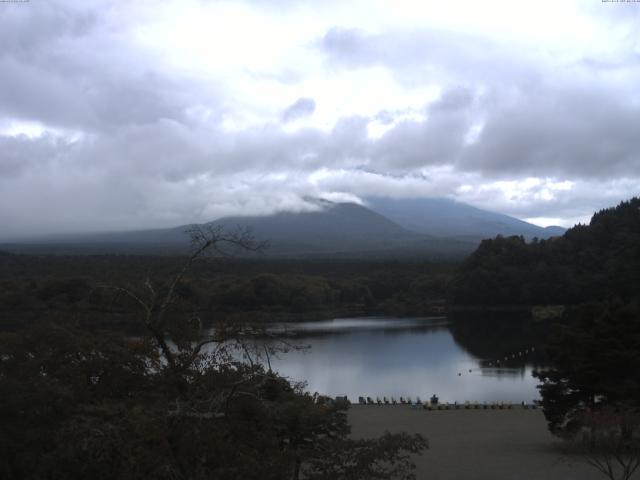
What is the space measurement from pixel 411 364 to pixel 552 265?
21.9m

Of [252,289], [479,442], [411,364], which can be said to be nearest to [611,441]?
[479,442]

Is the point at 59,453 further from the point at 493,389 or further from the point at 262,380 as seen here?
the point at 493,389

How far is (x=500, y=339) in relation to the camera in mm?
30438

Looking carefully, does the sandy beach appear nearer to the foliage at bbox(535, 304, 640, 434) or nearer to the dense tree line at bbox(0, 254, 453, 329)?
the foliage at bbox(535, 304, 640, 434)

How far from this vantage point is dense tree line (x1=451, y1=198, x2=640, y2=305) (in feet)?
133

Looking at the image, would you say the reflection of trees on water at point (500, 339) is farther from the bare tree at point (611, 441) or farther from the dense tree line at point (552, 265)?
the bare tree at point (611, 441)

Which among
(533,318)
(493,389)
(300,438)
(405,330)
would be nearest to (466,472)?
(300,438)

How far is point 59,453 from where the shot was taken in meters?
4.48

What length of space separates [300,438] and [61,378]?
3.16 meters

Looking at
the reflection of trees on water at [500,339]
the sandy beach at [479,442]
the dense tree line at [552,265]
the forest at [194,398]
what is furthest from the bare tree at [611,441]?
the dense tree line at [552,265]

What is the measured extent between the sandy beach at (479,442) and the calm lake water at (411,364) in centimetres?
298

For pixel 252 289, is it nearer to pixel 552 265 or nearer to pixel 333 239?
pixel 552 265

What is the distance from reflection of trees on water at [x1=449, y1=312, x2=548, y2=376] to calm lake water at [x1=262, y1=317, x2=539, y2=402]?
0.04 metres

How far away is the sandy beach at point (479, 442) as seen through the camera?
364 inches
